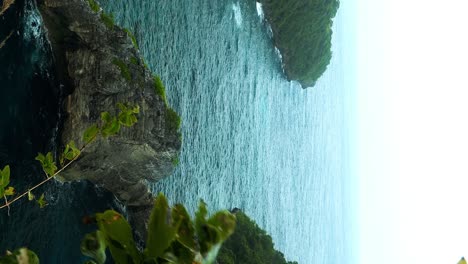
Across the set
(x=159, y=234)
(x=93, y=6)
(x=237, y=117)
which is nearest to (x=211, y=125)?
(x=237, y=117)

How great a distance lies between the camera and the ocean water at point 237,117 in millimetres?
7594

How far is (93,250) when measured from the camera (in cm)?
274

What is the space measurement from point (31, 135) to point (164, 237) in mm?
2436

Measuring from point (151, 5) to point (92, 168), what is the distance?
2.75 metres

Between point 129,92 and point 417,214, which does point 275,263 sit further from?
point 417,214

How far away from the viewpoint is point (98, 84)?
16.5 feet

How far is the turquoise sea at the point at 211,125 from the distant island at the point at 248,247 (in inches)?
26.4

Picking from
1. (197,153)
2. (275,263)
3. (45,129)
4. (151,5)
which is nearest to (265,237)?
(275,263)

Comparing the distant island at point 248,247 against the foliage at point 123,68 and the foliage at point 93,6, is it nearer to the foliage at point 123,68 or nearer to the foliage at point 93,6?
the foliage at point 123,68

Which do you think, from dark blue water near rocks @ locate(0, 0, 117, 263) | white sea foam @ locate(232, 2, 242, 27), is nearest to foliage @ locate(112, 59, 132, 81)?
dark blue water near rocks @ locate(0, 0, 117, 263)

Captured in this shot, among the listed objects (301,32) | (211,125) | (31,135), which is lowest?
(31,135)

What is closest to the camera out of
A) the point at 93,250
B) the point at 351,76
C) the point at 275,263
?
the point at 93,250

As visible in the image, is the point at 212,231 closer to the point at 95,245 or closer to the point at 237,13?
the point at 95,245

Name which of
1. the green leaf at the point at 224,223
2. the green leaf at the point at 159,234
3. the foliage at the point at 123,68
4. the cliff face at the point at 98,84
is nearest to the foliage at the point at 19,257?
the green leaf at the point at 159,234
